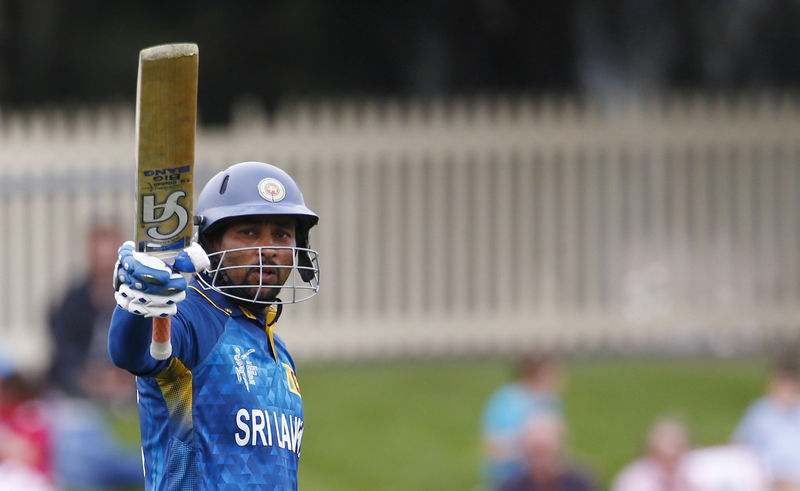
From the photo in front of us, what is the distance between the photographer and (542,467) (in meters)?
9.17

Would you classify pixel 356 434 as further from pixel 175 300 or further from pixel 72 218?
pixel 175 300

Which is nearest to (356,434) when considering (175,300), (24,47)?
(24,47)

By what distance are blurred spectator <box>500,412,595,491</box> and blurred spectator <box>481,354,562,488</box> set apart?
213mm

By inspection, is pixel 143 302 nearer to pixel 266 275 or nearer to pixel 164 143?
pixel 164 143

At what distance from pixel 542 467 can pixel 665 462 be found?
30.1 inches

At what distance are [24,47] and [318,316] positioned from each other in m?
3.99

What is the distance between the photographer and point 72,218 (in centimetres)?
1235

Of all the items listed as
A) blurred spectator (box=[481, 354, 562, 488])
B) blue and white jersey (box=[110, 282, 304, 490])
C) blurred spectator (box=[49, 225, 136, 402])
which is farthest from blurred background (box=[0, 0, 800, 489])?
blue and white jersey (box=[110, 282, 304, 490])

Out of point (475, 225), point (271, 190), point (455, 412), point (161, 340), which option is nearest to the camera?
point (161, 340)

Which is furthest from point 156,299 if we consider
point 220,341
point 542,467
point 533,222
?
point 533,222

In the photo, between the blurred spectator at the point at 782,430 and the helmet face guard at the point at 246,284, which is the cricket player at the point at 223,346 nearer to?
the helmet face guard at the point at 246,284

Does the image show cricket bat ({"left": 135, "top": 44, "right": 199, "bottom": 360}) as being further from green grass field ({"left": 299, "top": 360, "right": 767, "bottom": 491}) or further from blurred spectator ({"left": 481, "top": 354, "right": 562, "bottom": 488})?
green grass field ({"left": 299, "top": 360, "right": 767, "bottom": 491})

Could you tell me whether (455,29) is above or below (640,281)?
above

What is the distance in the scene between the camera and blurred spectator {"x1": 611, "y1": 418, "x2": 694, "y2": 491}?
9242 mm
